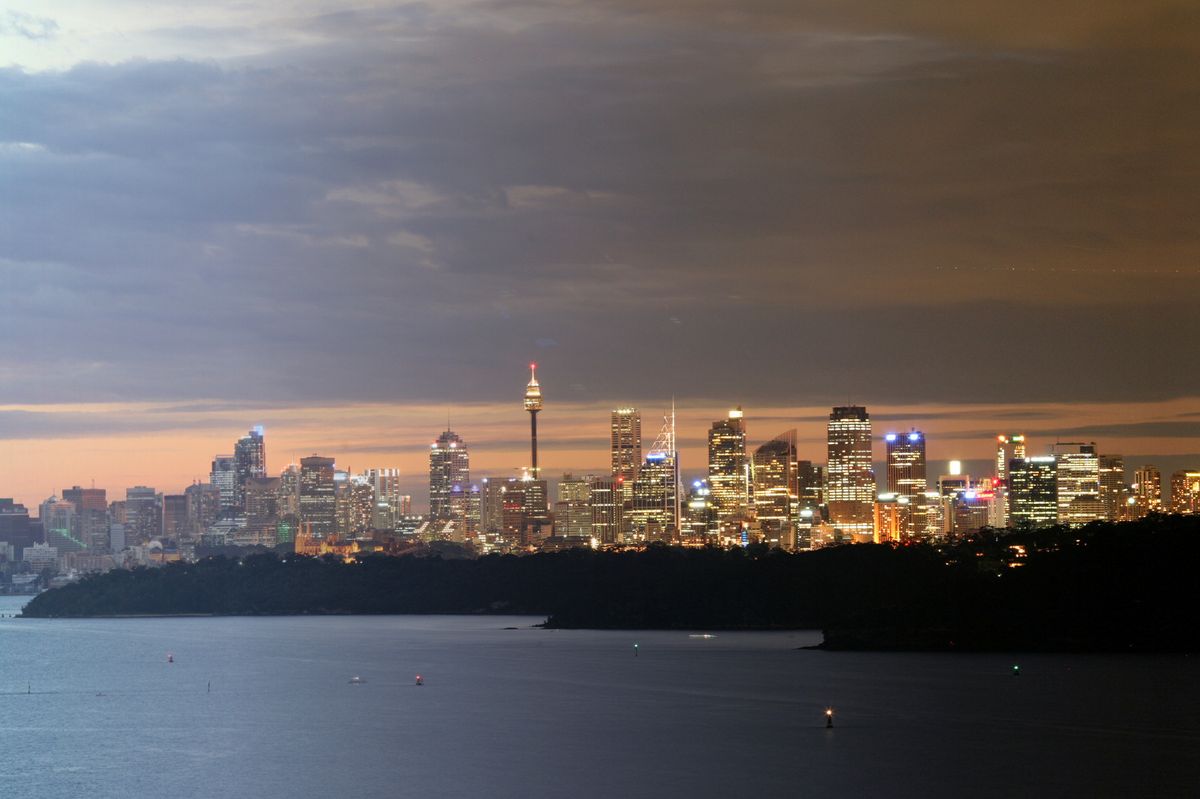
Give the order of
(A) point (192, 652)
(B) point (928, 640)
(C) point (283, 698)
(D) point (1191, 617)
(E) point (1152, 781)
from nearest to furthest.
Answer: (E) point (1152, 781), (C) point (283, 698), (D) point (1191, 617), (B) point (928, 640), (A) point (192, 652)

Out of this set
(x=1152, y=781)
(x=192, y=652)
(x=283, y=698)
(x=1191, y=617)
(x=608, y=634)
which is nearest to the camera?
(x=1152, y=781)

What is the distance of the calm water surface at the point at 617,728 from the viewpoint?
71125mm

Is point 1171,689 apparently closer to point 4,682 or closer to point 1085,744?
point 1085,744

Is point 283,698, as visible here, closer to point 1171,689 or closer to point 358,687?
point 358,687

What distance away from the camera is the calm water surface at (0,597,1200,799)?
2800 inches

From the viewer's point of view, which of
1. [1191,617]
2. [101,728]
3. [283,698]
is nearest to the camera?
[101,728]

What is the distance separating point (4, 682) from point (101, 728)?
153 feet

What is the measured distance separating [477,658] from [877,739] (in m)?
69.9

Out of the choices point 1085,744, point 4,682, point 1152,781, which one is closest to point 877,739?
point 1085,744

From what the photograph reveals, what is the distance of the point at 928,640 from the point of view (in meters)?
146

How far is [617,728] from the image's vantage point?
89938mm

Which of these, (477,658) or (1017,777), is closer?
(1017,777)

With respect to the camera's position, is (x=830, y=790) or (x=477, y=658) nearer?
(x=830, y=790)

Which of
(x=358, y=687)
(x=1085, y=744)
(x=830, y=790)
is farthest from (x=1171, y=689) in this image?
(x=358, y=687)
